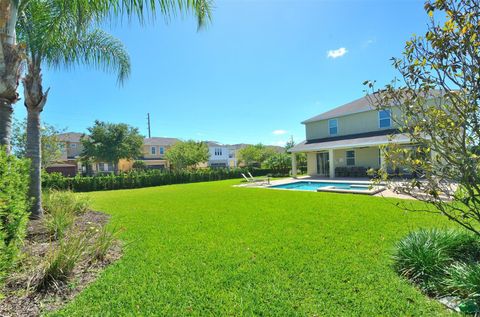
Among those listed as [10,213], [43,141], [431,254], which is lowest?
[431,254]

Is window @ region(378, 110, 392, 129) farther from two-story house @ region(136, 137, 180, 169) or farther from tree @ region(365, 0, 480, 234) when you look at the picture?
two-story house @ region(136, 137, 180, 169)

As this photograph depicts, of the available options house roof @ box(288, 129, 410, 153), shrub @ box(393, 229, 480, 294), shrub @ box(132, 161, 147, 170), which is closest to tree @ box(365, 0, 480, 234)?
shrub @ box(393, 229, 480, 294)

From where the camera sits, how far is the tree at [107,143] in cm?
3656

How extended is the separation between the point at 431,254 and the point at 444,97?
2431mm

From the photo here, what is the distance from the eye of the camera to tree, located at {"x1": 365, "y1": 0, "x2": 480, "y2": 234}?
9.05ft

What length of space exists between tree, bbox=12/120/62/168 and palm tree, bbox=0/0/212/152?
24308mm

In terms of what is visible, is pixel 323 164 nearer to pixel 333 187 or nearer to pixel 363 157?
pixel 363 157

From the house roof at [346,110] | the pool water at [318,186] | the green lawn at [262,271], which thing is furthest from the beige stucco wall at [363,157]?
the green lawn at [262,271]

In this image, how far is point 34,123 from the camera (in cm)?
696

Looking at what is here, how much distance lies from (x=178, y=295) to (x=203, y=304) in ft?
1.49

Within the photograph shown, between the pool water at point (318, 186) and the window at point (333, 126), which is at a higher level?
the window at point (333, 126)

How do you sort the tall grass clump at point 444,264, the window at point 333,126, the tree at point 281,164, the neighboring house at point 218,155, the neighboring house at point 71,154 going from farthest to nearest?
1. the neighboring house at point 218,155
2. the neighboring house at point 71,154
3. the tree at point 281,164
4. the window at point 333,126
5. the tall grass clump at point 444,264

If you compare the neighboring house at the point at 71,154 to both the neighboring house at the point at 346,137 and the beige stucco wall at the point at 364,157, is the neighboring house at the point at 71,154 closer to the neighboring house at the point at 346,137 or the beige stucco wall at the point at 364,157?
the neighboring house at the point at 346,137

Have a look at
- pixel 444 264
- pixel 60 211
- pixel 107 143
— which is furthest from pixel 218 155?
pixel 444 264
